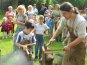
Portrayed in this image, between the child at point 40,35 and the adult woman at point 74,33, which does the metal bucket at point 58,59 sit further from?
the child at point 40,35

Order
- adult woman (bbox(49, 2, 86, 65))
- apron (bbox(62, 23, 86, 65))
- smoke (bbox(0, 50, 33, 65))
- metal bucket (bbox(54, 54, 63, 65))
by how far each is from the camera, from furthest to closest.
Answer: metal bucket (bbox(54, 54, 63, 65)) → smoke (bbox(0, 50, 33, 65)) → apron (bbox(62, 23, 86, 65)) → adult woman (bbox(49, 2, 86, 65))

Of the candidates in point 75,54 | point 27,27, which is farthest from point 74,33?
point 27,27

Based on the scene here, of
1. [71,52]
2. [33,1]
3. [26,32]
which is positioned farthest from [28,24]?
[33,1]

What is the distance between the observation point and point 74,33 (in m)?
6.32

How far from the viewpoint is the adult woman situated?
602 cm

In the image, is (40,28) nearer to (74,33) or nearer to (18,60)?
(18,60)

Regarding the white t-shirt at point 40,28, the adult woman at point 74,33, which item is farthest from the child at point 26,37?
the white t-shirt at point 40,28

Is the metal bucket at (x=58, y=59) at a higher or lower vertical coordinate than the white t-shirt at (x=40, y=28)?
lower

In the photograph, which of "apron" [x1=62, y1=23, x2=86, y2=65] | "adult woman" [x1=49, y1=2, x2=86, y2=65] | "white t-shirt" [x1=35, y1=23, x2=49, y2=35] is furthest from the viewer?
"white t-shirt" [x1=35, y1=23, x2=49, y2=35]

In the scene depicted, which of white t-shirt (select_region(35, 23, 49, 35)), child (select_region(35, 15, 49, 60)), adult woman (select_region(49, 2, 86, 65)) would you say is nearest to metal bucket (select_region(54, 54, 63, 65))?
adult woman (select_region(49, 2, 86, 65))

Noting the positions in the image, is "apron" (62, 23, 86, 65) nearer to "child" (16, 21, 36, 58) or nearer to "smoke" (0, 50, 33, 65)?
"smoke" (0, 50, 33, 65)

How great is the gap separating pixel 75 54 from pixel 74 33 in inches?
19.5

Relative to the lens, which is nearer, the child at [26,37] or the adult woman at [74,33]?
the adult woman at [74,33]

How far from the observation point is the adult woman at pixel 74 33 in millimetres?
6020
